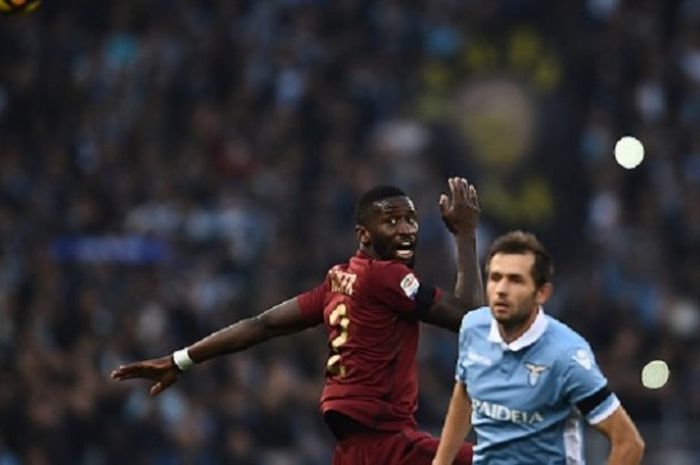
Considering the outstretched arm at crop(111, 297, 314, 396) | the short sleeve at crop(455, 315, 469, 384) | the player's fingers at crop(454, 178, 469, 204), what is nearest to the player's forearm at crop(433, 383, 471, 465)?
the short sleeve at crop(455, 315, 469, 384)

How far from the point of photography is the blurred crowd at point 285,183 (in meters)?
16.4

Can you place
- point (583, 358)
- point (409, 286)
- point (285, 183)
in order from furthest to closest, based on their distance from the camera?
point (285, 183), point (409, 286), point (583, 358)

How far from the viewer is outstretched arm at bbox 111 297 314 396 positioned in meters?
9.22

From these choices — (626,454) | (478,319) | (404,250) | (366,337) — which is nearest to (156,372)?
(366,337)

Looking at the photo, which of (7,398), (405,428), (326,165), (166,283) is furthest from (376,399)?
(326,165)

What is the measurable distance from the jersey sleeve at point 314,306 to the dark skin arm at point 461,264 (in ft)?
1.89

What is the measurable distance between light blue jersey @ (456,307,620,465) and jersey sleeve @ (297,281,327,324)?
4.12ft

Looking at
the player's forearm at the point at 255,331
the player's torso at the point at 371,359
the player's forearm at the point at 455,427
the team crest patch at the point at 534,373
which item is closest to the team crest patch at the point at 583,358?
the team crest patch at the point at 534,373

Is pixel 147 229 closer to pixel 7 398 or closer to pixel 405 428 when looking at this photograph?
pixel 7 398

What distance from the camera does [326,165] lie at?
768 inches

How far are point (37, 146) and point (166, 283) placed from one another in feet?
8.42

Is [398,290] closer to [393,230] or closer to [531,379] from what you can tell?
[393,230]

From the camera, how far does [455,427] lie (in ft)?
26.9

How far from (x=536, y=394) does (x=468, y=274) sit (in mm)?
1189
